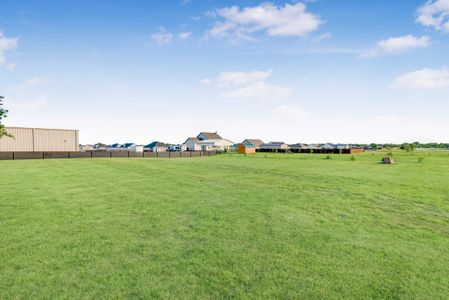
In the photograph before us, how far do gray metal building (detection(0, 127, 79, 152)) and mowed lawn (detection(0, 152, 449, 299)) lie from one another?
36.5 meters

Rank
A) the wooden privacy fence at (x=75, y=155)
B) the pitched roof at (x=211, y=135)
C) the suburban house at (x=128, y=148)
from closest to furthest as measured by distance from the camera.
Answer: the wooden privacy fence at (x=75, y=155)
the suburban house at (x=128, y=148)
the pitched roof at (x=211, y=135)

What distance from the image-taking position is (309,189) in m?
11.9

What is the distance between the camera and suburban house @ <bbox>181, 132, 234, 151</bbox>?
8538 cm

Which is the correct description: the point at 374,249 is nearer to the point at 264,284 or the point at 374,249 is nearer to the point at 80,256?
the point at 264,284

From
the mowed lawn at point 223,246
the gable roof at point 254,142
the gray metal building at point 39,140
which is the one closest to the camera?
the mowed lawn at point 223,246

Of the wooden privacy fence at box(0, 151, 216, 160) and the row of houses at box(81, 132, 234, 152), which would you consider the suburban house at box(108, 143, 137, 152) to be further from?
the wooden privacy fence at box(0, 151, 216, 160)

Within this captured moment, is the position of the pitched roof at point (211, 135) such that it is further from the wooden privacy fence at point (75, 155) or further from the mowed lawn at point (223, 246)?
the mowed lawn at point (223, 246)

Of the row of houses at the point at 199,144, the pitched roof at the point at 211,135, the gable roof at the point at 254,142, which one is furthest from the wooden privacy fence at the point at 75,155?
the gable roof at the point at 254,142

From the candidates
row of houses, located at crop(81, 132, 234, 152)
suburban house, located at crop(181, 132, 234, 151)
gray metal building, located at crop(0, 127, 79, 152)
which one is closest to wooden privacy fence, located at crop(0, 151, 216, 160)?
gray metal building, located at crop(0, 127, 79, 152)

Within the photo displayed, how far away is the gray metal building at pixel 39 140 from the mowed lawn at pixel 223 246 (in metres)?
36.5

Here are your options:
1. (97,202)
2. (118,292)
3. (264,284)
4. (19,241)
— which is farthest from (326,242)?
(97,202)

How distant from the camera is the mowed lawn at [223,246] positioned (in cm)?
397

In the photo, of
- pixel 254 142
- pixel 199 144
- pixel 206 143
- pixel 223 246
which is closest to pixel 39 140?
pixel 223 246

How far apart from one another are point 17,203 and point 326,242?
29.3ft
